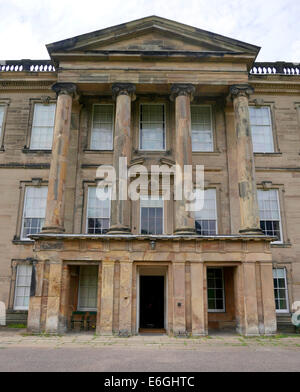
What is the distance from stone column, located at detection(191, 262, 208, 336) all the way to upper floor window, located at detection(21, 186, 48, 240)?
28.0 ft

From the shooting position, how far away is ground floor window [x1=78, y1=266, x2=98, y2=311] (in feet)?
52.8

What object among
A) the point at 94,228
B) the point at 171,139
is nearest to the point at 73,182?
the point at 94,228

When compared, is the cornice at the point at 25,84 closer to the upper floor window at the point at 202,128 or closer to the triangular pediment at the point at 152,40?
the triangular pediment at the point at 152,40

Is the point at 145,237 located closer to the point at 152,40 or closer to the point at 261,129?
the point at 261,129

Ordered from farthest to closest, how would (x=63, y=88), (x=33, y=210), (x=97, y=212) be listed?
1. (x=33, y=210)
2. (x=97, y=212)
3. (x=63, y=88)

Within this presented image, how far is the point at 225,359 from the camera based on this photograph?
895 cm

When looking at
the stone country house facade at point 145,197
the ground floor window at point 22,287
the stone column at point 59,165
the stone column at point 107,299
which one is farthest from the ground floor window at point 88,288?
the stone column at point 107,299

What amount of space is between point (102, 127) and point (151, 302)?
9.66 m

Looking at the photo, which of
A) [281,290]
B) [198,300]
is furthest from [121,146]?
[281,290]

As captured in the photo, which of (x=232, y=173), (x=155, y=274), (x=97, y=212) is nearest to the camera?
(x=155, y=274)

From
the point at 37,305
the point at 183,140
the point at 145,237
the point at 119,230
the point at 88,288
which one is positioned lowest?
the point at 37,305

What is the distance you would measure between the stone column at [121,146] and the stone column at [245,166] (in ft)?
16.5

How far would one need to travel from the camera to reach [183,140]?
15.3 m
